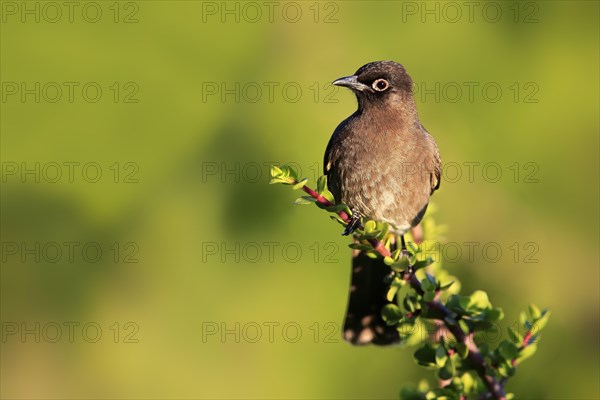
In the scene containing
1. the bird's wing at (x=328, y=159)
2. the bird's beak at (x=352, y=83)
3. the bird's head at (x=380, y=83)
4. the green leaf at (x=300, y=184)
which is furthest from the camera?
the bird's wing at (x=328, y=159)

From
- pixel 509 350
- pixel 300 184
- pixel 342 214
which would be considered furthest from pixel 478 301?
pixel 300 184

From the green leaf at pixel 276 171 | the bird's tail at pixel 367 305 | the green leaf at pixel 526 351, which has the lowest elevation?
the bird's tail at pixel 367 305

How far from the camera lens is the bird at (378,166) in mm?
3801

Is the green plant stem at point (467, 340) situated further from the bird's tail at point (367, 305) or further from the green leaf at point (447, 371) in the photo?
the bird's tail at point (367, 305)

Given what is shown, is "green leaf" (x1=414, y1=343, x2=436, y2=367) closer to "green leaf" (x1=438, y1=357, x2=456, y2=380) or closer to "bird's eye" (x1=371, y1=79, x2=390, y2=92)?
"green leaf" (x1=438, y1=357, x2=456, y2=380)

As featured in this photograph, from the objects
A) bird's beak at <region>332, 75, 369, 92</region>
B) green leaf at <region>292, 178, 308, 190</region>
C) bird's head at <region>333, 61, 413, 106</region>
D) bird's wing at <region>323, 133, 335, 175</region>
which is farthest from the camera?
bird's wing at <region>323, 133, 335, 175</region>

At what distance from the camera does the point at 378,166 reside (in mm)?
3805

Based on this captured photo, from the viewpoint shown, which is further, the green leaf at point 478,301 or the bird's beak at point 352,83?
the bird's beak at point 352,83

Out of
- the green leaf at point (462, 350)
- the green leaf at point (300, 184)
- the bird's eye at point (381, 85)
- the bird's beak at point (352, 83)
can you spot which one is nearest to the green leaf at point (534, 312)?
the green leaf at point (462, 350)

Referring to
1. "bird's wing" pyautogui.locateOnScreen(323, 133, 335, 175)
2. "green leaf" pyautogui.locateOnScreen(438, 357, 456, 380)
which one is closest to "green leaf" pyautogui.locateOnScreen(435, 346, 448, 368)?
"green leaf" pyautogui.locateOnScreen(438, 357, 456, 380)

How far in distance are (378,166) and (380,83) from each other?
0.40 metres

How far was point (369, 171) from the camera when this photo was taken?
3.79 meters

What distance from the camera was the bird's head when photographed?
3.79 m

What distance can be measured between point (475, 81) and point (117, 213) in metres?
2.13
